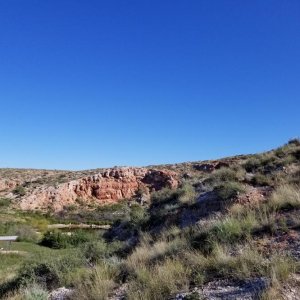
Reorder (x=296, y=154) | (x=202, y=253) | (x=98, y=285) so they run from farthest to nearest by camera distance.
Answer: (x=296, y=154) < (x=202, y=253) < (x=98, y=285)

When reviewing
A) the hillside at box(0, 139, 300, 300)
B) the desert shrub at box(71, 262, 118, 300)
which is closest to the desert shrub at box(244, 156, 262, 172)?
the hillside at box(0, 139, 300, 300)

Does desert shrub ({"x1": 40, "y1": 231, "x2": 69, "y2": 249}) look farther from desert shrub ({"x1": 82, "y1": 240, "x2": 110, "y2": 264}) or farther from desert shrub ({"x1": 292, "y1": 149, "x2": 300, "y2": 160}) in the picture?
desert shrub ({"x1": 82, "y1": 240, "x2": 110, "y2": 264})

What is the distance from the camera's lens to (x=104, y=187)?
6831 centimetres

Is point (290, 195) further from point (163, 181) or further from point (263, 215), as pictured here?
point (163, 181)

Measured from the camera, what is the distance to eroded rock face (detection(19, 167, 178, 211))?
204ft

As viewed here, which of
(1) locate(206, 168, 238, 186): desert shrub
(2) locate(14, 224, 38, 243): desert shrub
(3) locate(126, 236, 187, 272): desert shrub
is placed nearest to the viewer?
Result: (3) locate(126, 236, 187, 272): desert shrub

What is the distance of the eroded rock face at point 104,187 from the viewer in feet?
204

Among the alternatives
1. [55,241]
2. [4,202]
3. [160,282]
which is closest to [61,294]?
[160,282]

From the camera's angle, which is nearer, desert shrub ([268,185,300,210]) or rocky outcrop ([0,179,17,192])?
desert shrub ([268,185,300,210])

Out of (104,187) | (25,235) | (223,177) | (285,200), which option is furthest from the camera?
(104,187)

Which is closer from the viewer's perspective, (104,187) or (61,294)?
(61,294)

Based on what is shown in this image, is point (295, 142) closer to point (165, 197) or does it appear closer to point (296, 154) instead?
point (296, 154)

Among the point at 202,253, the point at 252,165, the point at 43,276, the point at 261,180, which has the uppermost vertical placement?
the point at 252,165

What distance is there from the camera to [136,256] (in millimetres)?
9141
